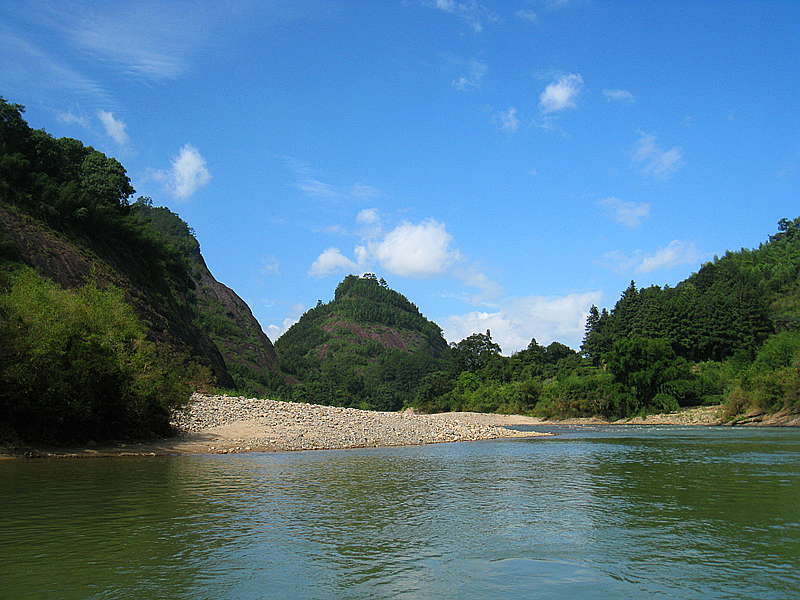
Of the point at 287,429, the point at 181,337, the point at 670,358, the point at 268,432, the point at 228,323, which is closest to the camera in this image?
the point at 268,432

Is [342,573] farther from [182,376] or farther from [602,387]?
[602,387]

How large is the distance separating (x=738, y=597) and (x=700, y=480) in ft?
36.7

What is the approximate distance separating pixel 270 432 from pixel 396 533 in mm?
22666

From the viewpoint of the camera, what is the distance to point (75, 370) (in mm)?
22156

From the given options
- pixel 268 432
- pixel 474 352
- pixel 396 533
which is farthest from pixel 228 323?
pixel 396 533

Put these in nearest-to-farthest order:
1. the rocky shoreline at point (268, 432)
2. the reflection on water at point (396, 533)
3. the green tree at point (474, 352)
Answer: the reflection on water at point (396, 533) < the rocky shoreline at point (268, 432) < the green tree at point (474, 352)

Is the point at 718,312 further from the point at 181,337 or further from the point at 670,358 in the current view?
the point at 181,337

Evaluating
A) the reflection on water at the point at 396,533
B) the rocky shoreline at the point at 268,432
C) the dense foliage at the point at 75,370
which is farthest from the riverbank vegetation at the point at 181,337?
the reflection on water at the point at 396,533

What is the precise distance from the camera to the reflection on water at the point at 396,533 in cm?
754

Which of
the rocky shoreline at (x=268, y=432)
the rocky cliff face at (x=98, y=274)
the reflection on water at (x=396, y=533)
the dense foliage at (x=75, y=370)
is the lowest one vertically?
the reflection on water at (x=396, y=533)

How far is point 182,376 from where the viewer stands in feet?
95.8

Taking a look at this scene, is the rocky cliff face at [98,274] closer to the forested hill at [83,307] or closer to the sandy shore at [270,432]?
the forested hill at [83,307]

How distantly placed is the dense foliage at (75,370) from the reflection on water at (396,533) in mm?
3480

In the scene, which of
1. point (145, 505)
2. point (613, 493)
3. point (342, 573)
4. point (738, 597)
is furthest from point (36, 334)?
point (738, 597)
